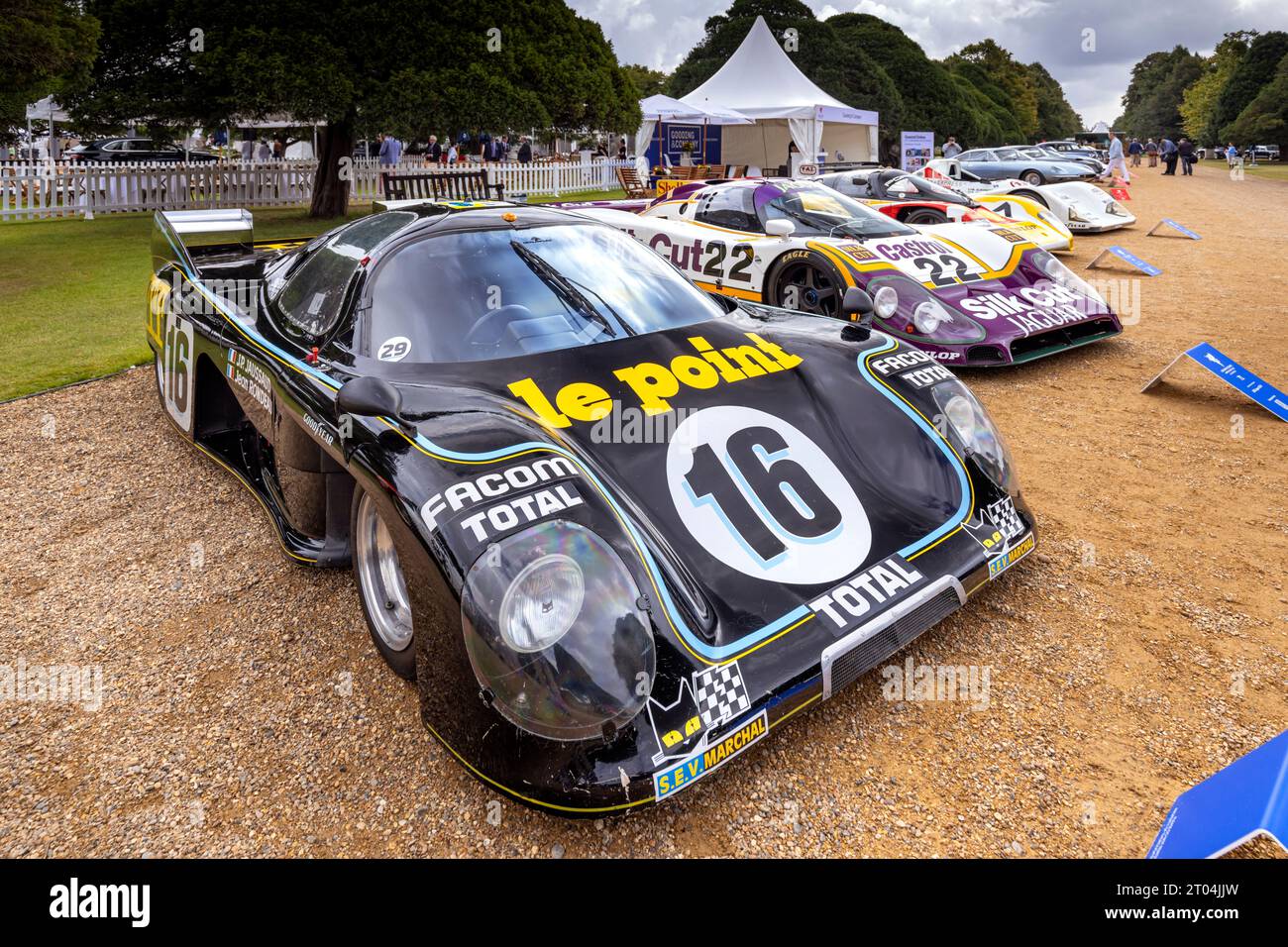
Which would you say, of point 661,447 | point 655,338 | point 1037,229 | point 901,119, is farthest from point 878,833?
point 901,119

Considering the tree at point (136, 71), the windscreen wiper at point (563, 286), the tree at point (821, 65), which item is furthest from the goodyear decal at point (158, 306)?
the tree at point (821, 65)

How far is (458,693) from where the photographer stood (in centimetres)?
192

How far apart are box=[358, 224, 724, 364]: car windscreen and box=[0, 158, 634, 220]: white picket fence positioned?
40.6 ft

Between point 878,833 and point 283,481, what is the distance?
7.78 ft

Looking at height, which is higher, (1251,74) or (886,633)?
(1251,74)

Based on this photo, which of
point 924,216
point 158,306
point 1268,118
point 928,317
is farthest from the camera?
point 1268,118

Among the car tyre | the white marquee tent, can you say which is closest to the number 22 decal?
Answer: the car tyre

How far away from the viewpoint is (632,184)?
18.7 m

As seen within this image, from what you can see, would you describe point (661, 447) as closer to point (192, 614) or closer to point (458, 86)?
point (192, 614)

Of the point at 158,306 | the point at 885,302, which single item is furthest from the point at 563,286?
the point at 885,302

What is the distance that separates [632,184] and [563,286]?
657 inches

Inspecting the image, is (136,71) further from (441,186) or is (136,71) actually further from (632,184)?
(632,184)

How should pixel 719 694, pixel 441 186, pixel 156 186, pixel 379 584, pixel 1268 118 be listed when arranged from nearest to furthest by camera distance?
pixel 719 694 → pixel 379 584 → pixel 441 186 → pixel 156 186 → pixel 1268 118

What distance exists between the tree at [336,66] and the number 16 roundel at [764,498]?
11.4 meters
